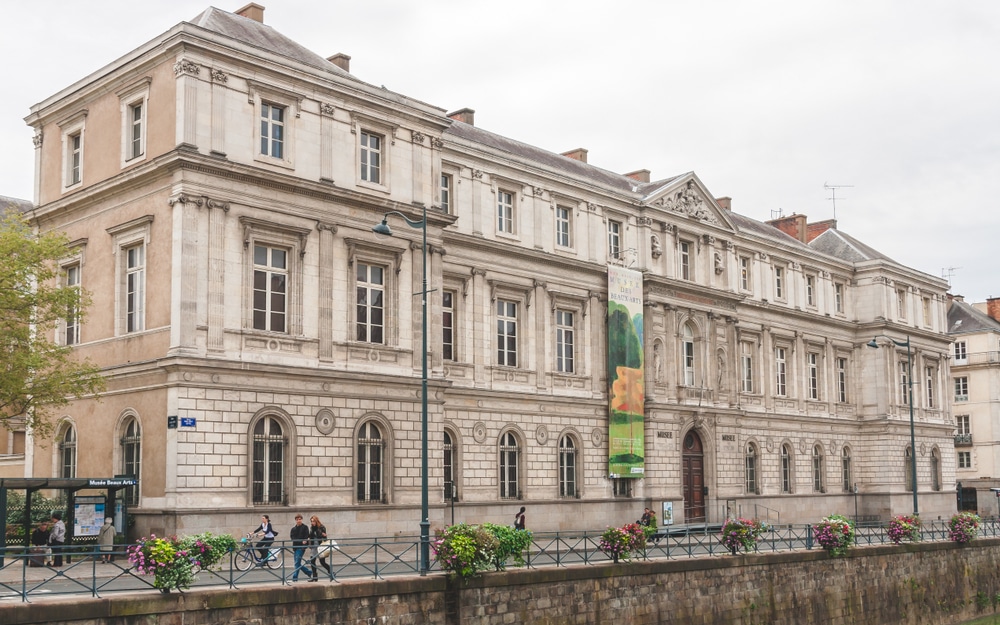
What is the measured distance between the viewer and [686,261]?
184 feet

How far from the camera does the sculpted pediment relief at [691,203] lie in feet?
179

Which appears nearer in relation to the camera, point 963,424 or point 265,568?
point 265,568

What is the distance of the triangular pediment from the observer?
54.3 meters

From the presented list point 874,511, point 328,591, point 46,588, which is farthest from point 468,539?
point 874,511

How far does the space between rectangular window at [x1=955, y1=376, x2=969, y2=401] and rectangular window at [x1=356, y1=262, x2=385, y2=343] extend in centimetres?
6350

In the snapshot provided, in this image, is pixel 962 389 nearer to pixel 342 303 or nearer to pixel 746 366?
pixel 746 366

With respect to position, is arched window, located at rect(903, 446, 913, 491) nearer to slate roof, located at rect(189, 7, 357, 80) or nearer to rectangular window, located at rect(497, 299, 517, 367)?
rectangular window, located at rect(497, 299, 517, 367)

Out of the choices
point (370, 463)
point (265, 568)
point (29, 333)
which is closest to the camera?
point (265, 568)

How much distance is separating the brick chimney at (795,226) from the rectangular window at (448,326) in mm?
33604

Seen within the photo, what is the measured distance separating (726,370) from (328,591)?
119 ft

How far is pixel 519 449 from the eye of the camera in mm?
46625

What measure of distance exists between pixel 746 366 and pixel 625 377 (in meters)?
12.0

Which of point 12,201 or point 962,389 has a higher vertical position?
point 12,201

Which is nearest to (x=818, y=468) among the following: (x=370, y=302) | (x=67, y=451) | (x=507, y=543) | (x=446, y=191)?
(x=446, y=191)
